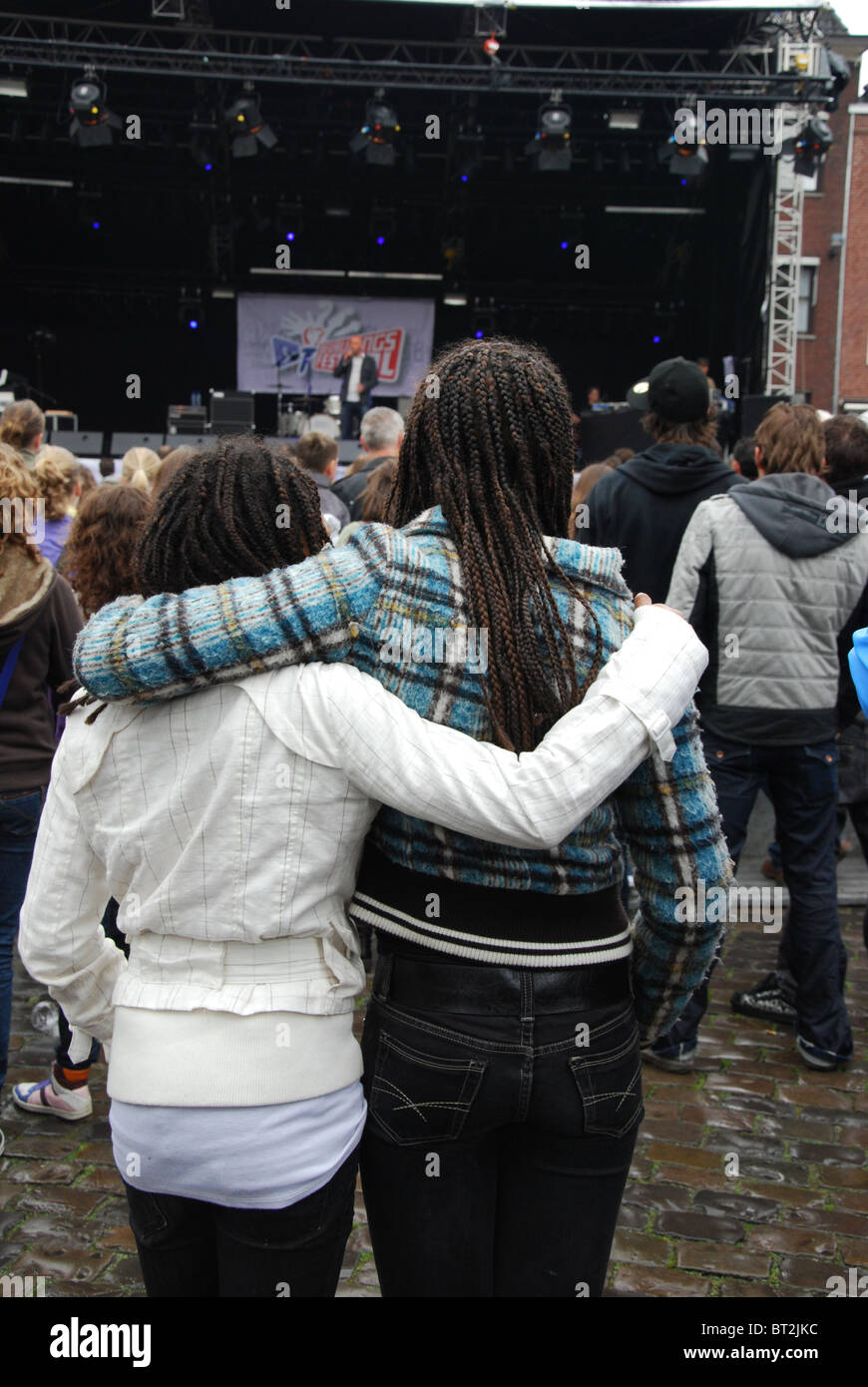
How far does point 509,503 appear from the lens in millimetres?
1471

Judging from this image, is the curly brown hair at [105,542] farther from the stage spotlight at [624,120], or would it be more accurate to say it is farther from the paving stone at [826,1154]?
the stage spotlight at [624,120]

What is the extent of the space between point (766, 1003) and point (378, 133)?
13393mm

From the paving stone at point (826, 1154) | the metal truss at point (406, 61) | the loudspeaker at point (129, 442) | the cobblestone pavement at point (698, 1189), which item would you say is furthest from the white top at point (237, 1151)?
the loudspeaker at point (129, 442)

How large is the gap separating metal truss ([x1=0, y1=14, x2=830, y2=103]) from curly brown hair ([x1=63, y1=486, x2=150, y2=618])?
38.5 ft

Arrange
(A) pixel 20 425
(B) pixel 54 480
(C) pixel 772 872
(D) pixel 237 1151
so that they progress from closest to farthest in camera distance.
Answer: (D) pixel 237 1151 → (B) pixel 54 480 → (A) pixel 20 425 → (C) pixel 772 872

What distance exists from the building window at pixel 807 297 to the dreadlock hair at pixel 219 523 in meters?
28.0

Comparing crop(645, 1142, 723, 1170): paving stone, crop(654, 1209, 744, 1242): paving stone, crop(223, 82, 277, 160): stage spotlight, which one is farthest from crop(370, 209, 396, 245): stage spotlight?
crop(654, 1209, 744, 1242): paving stone

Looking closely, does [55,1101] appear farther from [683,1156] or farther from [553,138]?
[553,138]

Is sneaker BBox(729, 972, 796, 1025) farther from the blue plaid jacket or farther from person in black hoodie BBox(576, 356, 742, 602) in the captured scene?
the blue plaid jacket

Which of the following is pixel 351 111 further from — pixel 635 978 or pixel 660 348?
pixel 635 978

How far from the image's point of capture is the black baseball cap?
3635 mm

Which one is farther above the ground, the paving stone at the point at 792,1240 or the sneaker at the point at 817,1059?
the paving stone at the point at 792,1240

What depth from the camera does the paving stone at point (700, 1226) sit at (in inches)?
109

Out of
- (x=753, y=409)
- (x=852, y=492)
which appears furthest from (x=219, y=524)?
(x=753, y=409)
